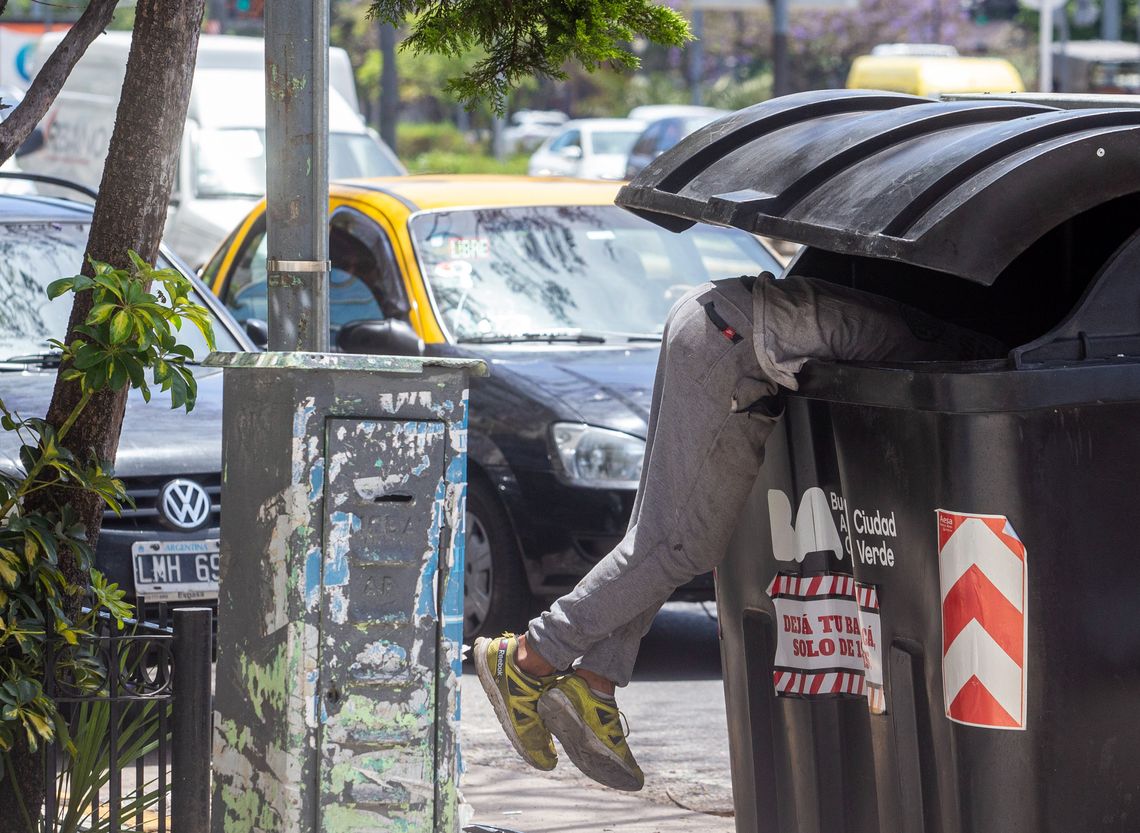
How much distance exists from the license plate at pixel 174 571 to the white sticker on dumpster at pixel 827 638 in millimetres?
2342

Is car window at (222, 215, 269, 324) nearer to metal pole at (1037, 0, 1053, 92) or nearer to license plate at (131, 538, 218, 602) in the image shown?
license plate at (131, 538, 218, 602)

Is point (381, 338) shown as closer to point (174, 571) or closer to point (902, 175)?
point (174, 571)

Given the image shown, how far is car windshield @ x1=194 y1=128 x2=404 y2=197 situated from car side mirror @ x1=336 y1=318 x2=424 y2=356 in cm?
800

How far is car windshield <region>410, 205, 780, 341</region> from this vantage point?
6980mm

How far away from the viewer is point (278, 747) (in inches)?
119

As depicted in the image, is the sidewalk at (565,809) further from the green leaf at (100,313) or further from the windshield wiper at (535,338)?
the windshield wiper at (535,338)

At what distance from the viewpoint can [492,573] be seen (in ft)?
21.2

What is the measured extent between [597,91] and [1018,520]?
55537mm

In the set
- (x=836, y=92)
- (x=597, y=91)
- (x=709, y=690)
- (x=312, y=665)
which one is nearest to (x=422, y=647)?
(x=312, y=665)

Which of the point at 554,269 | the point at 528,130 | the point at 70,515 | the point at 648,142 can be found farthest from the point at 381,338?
the point at 528,130

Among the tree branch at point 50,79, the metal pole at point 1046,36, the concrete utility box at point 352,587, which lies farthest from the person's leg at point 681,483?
the metal pole at point 1046,36

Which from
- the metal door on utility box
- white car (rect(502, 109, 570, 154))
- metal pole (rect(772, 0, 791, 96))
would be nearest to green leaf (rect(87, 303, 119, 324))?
the metal door on utility box

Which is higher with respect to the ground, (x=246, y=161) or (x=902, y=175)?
(x=246, y=161)

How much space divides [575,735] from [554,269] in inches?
145
